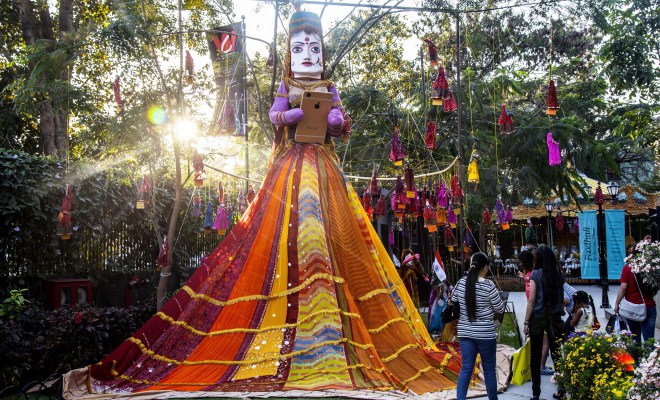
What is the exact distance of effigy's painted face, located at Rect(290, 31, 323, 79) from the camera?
25.3 ft

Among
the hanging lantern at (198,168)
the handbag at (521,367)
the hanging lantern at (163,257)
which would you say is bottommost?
the handbag at (521,367)

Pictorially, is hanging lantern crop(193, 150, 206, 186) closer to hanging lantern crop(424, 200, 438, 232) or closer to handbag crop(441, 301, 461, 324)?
hanging lantern crop(424, 200, 438, 232)

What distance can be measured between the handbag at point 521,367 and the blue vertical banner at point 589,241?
Result: 1343 cm

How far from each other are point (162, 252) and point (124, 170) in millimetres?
1840

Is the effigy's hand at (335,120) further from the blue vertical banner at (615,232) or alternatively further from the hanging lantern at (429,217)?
the blue vertical banner at (615,232)

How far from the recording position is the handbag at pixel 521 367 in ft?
22.4

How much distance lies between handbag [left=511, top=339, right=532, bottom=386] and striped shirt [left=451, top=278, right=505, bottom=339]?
5.34 ft

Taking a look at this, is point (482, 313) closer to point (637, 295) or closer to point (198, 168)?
point (637, 295)

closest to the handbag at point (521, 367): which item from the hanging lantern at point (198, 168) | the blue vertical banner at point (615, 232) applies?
the hanging lantern at point (198, 168)

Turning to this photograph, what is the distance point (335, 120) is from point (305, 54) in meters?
0.87

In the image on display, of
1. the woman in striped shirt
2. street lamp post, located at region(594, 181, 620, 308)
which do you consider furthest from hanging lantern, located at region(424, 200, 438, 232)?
street lamp post, located at region(594, 181, 620, 308)

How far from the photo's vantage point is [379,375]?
6129mm

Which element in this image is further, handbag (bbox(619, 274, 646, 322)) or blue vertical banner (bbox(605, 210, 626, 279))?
blue vertical banner (bbox(605, 210, 626, 279))

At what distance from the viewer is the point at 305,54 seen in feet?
25.3
